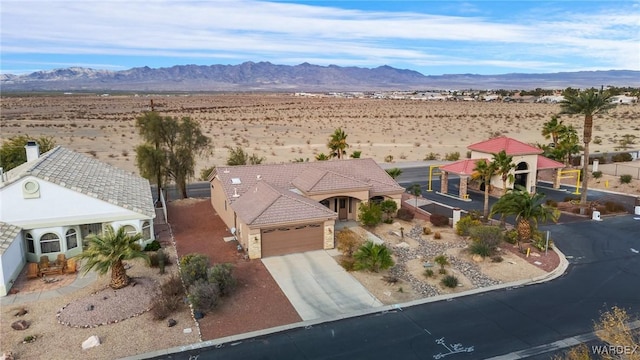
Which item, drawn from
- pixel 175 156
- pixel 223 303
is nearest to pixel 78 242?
pixel 223 303

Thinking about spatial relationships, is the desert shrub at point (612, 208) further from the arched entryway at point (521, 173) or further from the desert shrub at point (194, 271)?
the desert shrub at point (194, 271)

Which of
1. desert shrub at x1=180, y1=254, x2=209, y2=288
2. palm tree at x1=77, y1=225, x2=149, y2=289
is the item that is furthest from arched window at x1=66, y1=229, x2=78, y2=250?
desert shrub at x1=180, y1=254, x2=209, y2=288

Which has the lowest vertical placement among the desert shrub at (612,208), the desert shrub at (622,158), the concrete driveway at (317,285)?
→ the concrete driveway at (317,285)

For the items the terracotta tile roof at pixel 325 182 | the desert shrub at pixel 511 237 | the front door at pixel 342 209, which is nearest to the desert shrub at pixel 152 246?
the terracotta tile roof at pixel 325 182

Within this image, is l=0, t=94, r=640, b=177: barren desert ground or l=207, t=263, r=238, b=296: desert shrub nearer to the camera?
l=207, t=263, r=238, b=296: desert shrub

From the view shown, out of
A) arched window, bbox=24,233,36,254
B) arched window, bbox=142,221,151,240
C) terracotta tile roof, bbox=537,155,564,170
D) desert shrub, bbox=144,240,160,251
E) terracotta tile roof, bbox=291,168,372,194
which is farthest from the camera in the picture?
terracotta tile roof, bbox=537,155,564,170

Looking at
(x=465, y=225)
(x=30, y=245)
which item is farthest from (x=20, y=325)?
(x=465, y=225)

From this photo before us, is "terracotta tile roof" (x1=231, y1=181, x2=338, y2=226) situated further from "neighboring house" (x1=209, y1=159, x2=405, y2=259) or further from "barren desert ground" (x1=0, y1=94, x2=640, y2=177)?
"barren desert ground" (x1=0, y1=94, x2=640, y2=177)
